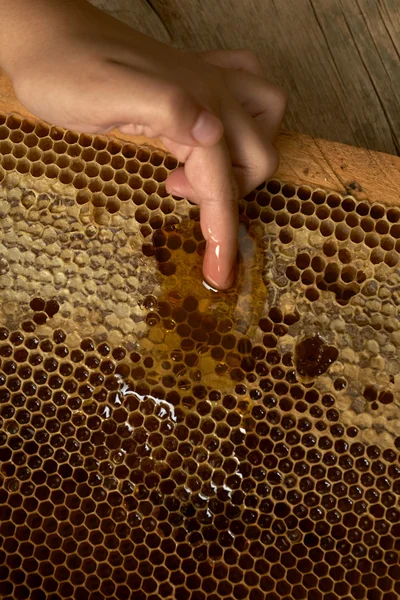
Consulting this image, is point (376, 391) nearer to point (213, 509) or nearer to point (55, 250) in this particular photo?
point (213, 509)

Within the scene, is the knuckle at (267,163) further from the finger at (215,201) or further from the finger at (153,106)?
the finger at (153,106)

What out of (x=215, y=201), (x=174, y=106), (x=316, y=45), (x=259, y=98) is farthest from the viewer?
(x=316, y=45)

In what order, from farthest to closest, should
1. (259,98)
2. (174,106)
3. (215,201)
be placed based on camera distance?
(259,98) < (215,201) < (174,106)

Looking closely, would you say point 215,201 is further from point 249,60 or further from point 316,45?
point 316,45

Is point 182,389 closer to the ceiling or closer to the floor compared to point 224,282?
closer to the floor

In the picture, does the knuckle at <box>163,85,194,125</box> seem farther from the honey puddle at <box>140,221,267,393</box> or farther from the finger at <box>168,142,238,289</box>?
the honey puddle at <box>140,221,267,393</box>

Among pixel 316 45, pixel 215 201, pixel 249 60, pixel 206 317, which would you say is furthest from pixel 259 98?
pixel 316 45

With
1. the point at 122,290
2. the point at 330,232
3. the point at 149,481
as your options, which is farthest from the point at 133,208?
the point at 149,481

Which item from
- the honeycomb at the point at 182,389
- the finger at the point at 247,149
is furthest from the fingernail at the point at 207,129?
the honeycomb at the point at 182,389
